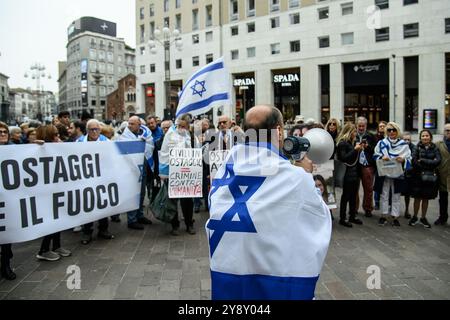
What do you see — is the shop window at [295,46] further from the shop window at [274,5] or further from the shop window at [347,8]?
the shop window at [347,8]

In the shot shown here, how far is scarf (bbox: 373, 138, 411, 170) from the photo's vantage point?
281 inches

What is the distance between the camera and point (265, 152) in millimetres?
2061

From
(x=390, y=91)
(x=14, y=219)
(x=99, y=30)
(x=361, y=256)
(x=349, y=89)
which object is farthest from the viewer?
(x=99, y=30)

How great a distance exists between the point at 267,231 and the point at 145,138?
546 cm

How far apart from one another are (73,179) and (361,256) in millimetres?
4330

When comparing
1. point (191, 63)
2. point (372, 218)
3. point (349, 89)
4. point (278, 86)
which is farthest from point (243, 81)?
point (372, 218)

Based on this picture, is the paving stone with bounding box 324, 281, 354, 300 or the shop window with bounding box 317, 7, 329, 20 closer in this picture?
the paving stone with bounding box 324, 281, 354, 300

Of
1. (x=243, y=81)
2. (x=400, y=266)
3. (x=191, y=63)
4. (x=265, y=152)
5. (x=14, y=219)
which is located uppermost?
(x=191, y=63)

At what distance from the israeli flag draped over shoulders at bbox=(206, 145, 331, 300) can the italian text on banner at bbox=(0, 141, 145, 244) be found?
3717 mm

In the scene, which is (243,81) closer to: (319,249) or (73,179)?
(73,179)

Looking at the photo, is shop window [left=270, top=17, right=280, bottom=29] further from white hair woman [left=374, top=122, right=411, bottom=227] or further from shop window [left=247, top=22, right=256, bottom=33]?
white hair woman [left=374, top=122, right=411, bottom=227]

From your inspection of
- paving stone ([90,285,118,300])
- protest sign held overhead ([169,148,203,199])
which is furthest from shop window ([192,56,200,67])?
paving stone ([90,285,118,300])

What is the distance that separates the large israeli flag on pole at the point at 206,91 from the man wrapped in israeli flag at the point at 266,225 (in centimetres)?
478

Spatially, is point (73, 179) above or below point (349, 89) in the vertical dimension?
below
